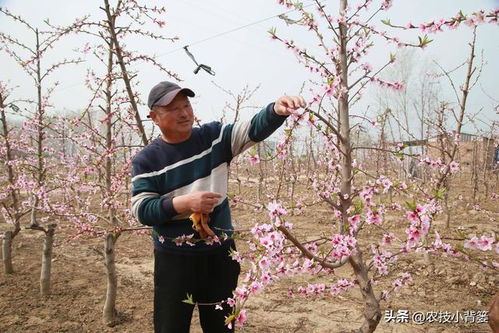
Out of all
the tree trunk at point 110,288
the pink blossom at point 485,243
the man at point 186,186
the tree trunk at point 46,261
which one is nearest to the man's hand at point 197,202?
the man at point 186,186

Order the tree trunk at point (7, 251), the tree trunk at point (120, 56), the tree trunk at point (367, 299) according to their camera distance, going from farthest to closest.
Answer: the tree trunk at point (7, 251)
the tree trunk at point (120, 56)
the tree trunk at point (367, 299)

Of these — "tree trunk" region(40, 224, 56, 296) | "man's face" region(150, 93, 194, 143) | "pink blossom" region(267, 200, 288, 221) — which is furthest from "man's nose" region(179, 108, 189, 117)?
"tree trunk" region(40, 224, 56, 296)

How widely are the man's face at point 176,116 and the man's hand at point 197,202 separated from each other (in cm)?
52

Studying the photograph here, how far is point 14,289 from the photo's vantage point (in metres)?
4.57

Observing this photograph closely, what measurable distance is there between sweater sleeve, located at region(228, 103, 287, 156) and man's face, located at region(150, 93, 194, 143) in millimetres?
297

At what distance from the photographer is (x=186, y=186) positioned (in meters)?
2.06

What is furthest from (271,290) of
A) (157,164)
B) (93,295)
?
(157,164)

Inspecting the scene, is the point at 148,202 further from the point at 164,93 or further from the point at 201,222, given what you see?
the point at 164,93

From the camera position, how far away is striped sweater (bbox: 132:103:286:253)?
6.53 feet

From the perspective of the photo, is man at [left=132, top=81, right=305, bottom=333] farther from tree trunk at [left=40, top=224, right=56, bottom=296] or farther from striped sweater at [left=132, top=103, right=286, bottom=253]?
tree trunk at [left=40, top=224, right=56, bottom=296]

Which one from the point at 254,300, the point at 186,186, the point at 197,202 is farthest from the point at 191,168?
the point at 254,300

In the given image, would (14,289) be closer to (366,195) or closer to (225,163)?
(225,163)

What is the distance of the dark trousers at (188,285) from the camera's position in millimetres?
2090

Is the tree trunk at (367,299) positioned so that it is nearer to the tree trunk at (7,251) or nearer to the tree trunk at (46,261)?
the tree trunk at (46,261)
